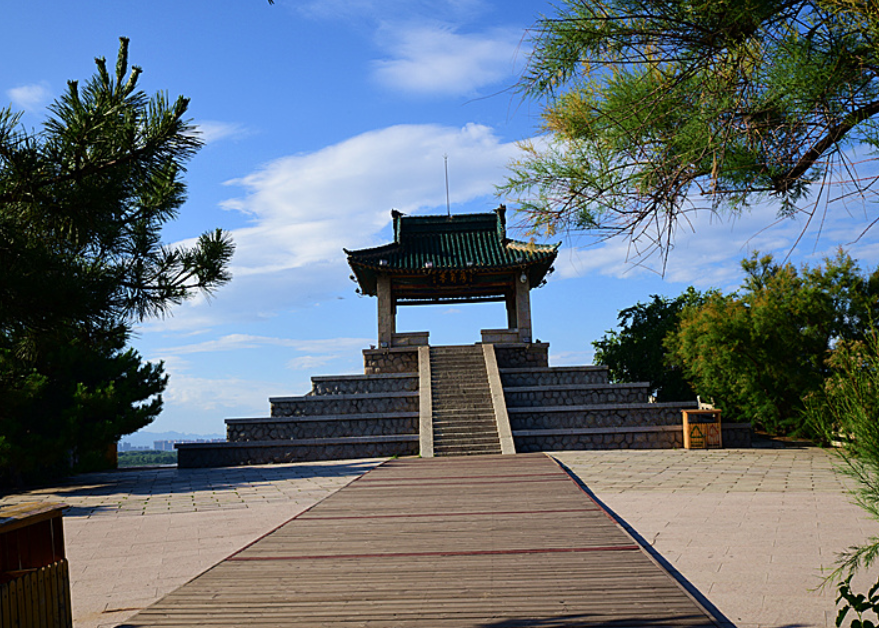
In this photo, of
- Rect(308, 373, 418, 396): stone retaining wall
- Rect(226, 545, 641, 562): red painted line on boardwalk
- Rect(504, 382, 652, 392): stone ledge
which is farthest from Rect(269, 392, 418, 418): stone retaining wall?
Rect(226, 545, 641, 562): red painted line on boardwalk

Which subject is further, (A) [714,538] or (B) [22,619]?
(A) [714,538]

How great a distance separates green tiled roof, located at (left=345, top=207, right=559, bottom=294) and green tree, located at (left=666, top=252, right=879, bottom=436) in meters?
5.04

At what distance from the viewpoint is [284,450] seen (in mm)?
15508

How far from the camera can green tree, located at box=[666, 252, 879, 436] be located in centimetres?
1446

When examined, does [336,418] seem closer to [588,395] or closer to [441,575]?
[588,395]

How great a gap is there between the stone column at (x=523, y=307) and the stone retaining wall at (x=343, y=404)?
4.62 m

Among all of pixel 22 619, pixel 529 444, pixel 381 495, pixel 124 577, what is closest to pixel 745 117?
pixel 22 619

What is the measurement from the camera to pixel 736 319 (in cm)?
1512

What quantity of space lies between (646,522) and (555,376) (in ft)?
37.8

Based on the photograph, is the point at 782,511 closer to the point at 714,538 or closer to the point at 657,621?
the point at 714,538

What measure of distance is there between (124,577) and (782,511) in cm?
594

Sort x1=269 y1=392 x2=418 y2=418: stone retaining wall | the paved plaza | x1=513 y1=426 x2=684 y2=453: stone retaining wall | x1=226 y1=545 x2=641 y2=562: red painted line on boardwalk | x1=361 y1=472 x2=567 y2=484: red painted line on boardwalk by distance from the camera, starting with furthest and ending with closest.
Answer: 1. x1=269 y1=392 x2=418 y2=418: stone retaining wall
2. x1=513 y1=426 x2=684 y2=453: stone retaining wall
3. x1=361 y1=472 x2=567 y2=484: red painted line on boardwalk
4. x1=226 y1=545 x2=641 y2=562: red painted line on boardwalk
5. the paved plaza

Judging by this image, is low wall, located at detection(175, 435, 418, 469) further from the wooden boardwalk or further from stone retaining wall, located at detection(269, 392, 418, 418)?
the wooden boardwalk

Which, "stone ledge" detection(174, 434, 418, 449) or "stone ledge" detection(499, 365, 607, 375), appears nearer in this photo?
"stone ledge" detection(174, 434, 418, 449)
